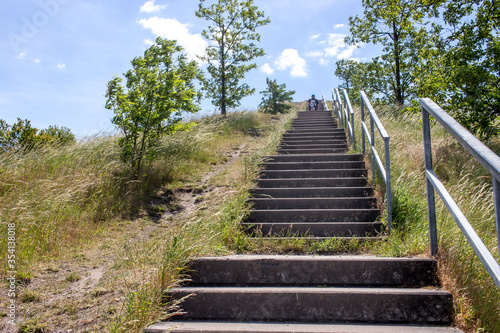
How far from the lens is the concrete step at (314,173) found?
6.39 meters

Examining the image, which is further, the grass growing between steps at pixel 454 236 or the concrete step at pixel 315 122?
the concrete step at pixel 315 122

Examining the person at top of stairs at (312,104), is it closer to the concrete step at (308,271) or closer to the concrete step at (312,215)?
the concrete step at (312,215)

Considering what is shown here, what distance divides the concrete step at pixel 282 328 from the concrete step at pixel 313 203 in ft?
8.46

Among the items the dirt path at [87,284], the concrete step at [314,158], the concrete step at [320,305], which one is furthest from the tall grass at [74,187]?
the concrete step at [320,305]

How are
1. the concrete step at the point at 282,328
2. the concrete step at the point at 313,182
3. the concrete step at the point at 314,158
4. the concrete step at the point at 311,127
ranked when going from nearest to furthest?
the concrete step at the point at 282,328
the concrete step at the point at 313,182
the concrete step at the point at 314,158
the concrete step at the point at 311,127

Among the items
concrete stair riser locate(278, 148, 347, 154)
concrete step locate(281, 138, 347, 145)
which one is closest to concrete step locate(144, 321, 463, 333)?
concrete stair riser locate(278, 148, 347, 154)

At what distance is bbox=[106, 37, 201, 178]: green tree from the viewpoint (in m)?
6.83

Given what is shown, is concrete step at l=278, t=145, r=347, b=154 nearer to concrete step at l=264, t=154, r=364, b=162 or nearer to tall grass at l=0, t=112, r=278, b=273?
concrete step at l=264, t=154, r=364, b=162

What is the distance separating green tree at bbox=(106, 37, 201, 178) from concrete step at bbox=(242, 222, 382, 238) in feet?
11.6

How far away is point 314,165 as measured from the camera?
23.1 ft

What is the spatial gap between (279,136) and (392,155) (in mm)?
4033

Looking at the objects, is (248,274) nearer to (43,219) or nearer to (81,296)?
(81,296)

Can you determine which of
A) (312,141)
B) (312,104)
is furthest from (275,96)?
(312,141)

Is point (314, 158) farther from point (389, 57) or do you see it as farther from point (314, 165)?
point (389, 57)
